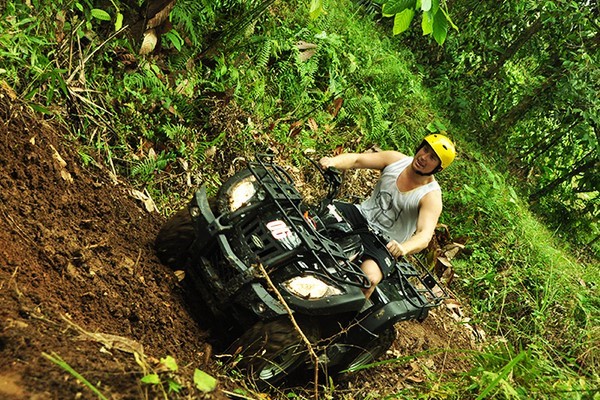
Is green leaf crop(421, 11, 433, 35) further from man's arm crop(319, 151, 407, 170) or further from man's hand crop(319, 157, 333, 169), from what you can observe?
man's arm crop(319, 151, 407, 170)

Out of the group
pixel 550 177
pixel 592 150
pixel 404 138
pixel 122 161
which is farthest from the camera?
pixel 550 177

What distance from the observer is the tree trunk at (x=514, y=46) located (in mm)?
11862

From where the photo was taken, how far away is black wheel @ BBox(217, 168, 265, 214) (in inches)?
163

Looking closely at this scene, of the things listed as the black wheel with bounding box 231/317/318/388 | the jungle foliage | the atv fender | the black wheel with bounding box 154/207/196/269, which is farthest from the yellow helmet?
the black wheel with bounding box 154/207/196/269

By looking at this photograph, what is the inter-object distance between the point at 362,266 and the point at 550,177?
962 centimetres

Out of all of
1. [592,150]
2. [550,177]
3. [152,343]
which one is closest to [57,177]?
[152,343]

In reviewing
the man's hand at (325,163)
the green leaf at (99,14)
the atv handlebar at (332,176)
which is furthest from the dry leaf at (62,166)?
the man's hand at (325,163)

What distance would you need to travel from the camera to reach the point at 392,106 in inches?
385

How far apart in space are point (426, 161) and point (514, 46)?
27.9 ft

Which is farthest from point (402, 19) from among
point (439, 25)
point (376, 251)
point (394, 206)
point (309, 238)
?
point (394, 206)

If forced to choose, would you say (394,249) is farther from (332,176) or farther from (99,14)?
(99,14)

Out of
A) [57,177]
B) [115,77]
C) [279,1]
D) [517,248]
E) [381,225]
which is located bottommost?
[517,248]

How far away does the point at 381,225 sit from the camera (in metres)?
5.32

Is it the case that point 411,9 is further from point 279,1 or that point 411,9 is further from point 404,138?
point 404,138
